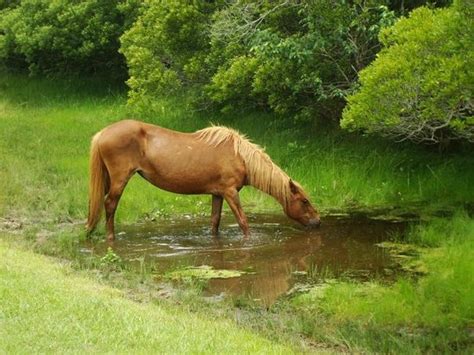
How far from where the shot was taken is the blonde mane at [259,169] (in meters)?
12.1

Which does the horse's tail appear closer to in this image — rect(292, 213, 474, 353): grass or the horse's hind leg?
the horse's hind leg

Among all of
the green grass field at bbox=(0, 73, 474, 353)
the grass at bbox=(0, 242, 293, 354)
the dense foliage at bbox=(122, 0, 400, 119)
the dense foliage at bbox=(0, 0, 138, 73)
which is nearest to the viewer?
the grass at bbox=(0, 242, 293, 354)

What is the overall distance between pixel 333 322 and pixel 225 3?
37.5 ft

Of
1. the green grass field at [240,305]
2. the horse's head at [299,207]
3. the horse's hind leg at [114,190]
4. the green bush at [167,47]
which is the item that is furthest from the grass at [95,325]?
the green bush at [167,47]

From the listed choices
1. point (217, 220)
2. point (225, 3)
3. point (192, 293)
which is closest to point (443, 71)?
point (192, 293)

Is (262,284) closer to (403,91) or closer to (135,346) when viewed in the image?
(403,91)

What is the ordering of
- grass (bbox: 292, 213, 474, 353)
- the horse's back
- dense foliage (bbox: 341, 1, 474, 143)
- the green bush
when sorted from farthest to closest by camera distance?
the green bush < the horse's back < dense foliage (bbox: 341, 1, 474, 143) < grass (bbox: 292, 213, 474, 353)

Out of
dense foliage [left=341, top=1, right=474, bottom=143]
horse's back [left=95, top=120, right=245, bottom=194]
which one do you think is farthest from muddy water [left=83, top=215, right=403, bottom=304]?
dense foliage [left=341, top=1, right=474, bottom=143]

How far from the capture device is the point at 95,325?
6.37 m

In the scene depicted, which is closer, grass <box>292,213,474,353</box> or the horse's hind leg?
grass <box>292,213,474,353</box>

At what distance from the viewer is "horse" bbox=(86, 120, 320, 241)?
12.0 m

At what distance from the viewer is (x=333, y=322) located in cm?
805

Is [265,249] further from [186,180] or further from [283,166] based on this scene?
[283,166]

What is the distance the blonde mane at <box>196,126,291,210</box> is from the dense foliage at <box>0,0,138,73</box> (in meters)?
12.7
